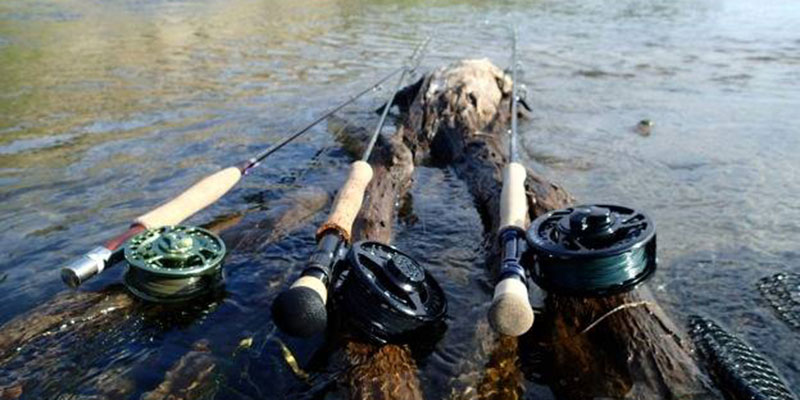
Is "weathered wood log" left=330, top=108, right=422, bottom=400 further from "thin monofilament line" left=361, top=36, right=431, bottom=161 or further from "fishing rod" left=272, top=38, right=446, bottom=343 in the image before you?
"thin monofilament line" left=361, top=36, right=431, bottom=161

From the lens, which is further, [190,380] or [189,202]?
[189,202]

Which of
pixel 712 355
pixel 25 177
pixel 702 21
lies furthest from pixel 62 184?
pixel 702 21

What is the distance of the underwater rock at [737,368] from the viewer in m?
3.56

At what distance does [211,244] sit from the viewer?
464cm

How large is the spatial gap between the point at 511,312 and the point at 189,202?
3044 millimetres

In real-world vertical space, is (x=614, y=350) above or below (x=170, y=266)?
below

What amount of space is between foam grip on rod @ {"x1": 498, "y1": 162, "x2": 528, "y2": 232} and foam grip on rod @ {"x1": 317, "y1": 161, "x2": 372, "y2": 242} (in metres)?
1.05

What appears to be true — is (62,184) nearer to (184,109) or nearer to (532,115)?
(184,109)

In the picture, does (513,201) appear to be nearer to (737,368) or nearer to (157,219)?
(737,368)

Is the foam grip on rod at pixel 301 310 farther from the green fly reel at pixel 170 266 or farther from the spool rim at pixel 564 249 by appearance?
the spool rim at pixel 564 249

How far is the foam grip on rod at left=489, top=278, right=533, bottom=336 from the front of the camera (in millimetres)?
3219

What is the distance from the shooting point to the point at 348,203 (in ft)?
16.3

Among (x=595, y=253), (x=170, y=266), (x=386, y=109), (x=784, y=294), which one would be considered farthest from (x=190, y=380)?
(x=386, y=109)

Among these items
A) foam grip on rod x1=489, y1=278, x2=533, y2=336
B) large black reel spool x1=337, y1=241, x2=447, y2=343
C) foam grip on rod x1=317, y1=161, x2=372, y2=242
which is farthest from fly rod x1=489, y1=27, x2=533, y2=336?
foam grip on rod x1=317, y1=161, x2=372, y2=242
